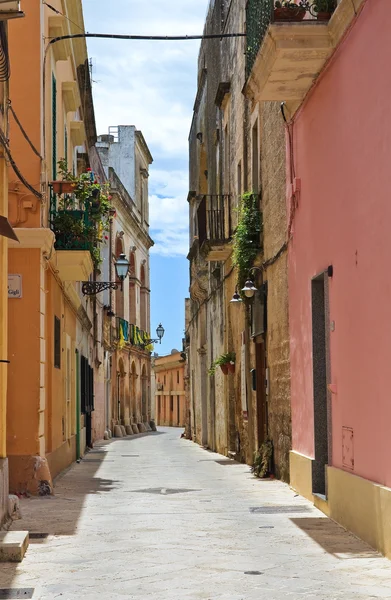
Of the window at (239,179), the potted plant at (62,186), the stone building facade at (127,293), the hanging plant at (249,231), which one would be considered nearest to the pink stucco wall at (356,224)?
the potted plant at (62,186)

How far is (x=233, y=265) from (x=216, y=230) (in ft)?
10.2

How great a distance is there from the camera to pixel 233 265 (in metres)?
17.6

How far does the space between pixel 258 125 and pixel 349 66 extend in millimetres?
7030

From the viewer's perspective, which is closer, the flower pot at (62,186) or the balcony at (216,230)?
the flower pot at (62,186)

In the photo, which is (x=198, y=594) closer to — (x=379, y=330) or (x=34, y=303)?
(x=379, y=330)

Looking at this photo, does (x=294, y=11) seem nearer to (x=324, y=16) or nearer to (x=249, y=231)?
(x=324, y=16)

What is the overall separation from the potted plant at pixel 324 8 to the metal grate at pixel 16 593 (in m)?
6.10

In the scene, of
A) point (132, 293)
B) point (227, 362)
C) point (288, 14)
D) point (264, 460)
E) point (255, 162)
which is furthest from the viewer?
point (132, 293)

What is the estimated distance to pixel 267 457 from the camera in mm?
14602

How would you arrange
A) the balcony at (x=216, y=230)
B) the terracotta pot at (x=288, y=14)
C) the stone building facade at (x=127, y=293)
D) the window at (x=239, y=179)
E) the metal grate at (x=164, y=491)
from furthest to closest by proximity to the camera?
the stone building facade at (x=127, y=293) → the balcony at (x=216, y=230) → the window at (x=239, y=179) → the metal grate at (x=164, y=491) → the terracotta pot at (x=288, y=14)

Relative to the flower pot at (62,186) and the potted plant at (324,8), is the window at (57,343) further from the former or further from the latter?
the potted plant at (324,8)

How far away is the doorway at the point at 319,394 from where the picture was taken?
431 inches

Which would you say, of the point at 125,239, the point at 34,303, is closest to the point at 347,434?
the point at 34,303

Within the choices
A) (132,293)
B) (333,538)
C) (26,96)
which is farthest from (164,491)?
(132,293)
